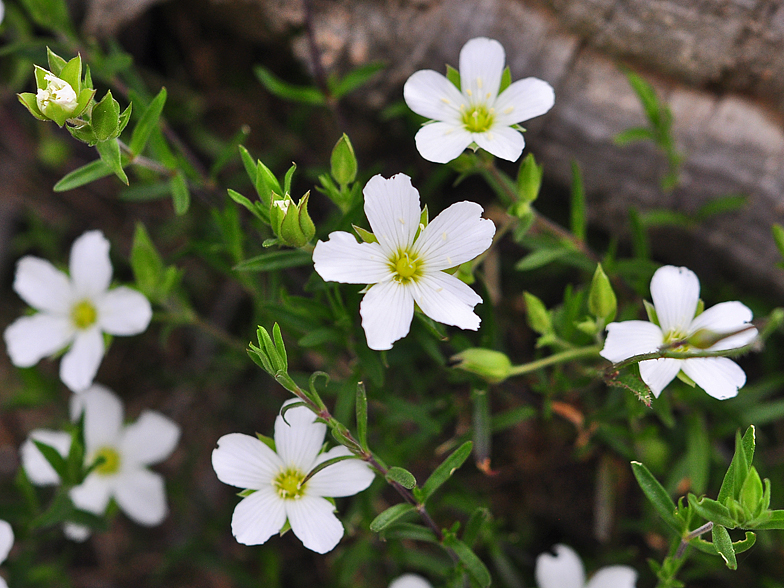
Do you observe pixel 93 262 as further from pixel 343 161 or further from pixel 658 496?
pixel 658 496

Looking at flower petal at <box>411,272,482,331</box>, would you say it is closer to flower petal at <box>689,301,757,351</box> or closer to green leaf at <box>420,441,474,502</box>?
green leaf at <box>420,441,474,502</box>

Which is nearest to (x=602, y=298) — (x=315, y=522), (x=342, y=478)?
(x=342, y=478)

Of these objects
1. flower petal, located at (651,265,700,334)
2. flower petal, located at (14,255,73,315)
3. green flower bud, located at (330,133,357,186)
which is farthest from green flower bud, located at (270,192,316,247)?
flower petal, located at (14,255,73,315)

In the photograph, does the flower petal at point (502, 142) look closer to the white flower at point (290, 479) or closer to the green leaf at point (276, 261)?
the green leaf at point (276, 261)

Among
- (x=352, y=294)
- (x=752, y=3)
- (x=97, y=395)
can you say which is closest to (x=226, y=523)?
(x=97, y=395)

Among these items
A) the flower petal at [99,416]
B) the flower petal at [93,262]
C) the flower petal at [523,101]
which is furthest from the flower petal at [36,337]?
the flower petal at [523,101]

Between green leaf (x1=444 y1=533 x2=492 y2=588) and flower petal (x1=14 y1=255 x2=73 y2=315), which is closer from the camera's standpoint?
green leaf (x1=444 y1=533 x2=492 y2=588)
